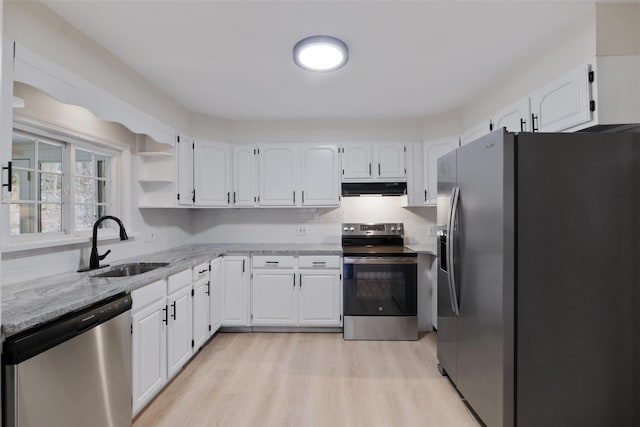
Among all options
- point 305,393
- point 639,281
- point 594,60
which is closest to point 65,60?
point 305,393

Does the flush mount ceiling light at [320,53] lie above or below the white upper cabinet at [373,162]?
above

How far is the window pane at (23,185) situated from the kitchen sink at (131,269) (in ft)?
2.14

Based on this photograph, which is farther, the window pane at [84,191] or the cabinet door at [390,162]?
the cabinet door at [390,162]

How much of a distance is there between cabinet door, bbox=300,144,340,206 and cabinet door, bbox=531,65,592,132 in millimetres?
2004

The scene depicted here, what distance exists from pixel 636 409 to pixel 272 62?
3014 millimetres

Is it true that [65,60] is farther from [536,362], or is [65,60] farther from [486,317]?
[536,362]

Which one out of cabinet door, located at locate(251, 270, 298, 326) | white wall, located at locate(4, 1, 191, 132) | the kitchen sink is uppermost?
white wall, located at locate(4, 1, 191, 132)

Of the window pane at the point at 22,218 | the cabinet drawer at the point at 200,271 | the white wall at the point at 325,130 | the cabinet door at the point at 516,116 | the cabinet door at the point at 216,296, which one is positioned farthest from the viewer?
the white wall at the point at 325,130

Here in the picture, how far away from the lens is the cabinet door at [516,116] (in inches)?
90.0

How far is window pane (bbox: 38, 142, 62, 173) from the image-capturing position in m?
2.12

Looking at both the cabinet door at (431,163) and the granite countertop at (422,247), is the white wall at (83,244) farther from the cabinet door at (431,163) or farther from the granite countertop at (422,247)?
the cabinet door at (431,163)

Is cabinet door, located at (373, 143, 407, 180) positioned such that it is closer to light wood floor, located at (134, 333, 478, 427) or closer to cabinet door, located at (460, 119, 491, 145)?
cabinet door, located at (460, 119, 491, 145)

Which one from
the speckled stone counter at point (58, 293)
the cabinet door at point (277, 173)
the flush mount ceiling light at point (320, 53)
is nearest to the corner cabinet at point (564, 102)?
the flush mount ceiling light at point (320, 53)

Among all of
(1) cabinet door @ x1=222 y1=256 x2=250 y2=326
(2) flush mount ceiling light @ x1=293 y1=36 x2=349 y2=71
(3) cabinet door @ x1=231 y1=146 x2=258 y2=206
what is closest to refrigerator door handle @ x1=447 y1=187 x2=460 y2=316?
(2) flush mount ceiling light @ x1=293 y1=36 x2=349 y2=71
